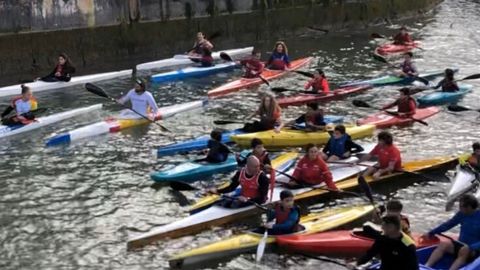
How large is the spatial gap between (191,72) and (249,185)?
12182mm

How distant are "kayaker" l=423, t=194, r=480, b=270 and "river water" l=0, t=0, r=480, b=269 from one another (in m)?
1.73

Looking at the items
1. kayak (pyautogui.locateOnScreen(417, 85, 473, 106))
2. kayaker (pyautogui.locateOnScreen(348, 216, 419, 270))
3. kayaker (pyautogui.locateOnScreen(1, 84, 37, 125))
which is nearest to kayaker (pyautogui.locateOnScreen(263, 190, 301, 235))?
kayaker (pyautogui.locateOnScreen(348, 216, 419, 270))

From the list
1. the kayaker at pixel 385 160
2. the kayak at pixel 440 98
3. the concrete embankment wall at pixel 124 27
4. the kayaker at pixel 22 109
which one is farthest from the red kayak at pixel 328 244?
the concrete embankment wall at pixel 124 27

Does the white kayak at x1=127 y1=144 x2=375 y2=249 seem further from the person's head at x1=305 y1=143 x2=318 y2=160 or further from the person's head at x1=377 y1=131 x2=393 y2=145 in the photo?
the person's head at x1=377 y1=131 x2=393 y2=145

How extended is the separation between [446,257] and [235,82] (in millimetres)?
12701

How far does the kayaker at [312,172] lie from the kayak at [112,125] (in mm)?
6043

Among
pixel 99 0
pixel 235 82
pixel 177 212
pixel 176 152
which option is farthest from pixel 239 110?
pixel 99 0

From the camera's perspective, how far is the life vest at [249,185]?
1105cm

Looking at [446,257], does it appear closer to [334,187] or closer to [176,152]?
[334,187]

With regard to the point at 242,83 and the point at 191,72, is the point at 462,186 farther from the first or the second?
the point at 191,72

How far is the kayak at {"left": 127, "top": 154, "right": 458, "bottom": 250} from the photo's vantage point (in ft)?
34.4

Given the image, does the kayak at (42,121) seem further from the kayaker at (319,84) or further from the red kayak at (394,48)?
the red kayak at (394,48)

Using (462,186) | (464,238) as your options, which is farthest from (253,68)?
(464,238)

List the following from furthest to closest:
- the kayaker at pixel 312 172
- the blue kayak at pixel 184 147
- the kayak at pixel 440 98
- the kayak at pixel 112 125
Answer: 1. the kayak at pixel 440 98
2. the kayak at pixel 112 125
3. the blue kayak at pixel 184 147
4. the kayaker at pixel 312 172
